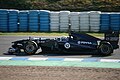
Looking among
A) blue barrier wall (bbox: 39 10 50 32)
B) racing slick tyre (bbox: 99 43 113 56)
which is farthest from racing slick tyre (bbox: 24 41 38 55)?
blue barrier wall (bbox: 39 10 50 32)

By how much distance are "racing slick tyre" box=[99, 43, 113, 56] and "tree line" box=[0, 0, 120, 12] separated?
20284mm

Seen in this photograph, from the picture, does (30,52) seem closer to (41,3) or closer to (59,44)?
(59,44)

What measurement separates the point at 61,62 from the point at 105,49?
276 cm

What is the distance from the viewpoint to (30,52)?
17047mm

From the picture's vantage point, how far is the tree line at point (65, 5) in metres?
37.1

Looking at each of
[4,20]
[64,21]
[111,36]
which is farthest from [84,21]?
[111,36]

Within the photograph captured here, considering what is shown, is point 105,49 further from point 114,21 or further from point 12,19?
point 12,19

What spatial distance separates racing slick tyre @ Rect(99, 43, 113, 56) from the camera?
656 inches

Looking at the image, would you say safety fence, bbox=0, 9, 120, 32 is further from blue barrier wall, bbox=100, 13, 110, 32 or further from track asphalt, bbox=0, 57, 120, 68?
track asphalt, bbox=0, 57, 120, 68

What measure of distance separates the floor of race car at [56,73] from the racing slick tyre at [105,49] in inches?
136

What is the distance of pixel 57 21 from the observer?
30.2 meters

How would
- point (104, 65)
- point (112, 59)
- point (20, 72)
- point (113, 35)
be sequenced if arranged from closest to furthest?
point (20, 72), point (104, 65), point (112, 59), point (113, 35)

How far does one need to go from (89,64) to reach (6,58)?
3.79 m

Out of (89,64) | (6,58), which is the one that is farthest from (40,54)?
(89,64)
